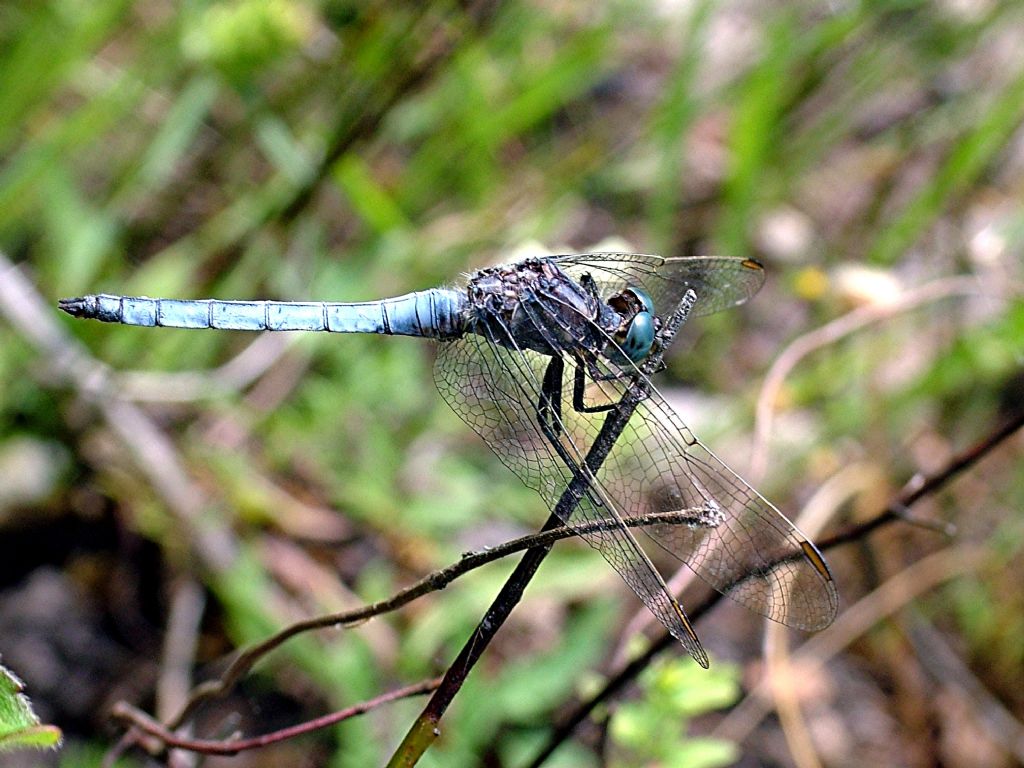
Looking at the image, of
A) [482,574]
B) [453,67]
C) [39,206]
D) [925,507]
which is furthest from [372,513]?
[925,507]

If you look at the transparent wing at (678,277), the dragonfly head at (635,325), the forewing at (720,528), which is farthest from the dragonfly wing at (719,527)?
the transparent wing at (678,277)

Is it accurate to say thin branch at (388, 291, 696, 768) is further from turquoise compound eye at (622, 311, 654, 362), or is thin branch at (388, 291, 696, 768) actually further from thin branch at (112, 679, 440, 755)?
turquoise compound eye at (622, 311, 654, 362)

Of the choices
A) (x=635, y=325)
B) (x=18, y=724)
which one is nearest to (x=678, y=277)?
(x=635, y=325)

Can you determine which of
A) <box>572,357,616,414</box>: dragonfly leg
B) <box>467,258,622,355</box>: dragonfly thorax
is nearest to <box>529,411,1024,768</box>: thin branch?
<box>572,357,616,414</box>: dragonfly leg

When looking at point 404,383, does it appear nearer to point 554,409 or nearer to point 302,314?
point 302,314

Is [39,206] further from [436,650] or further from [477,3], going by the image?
[436,650]
